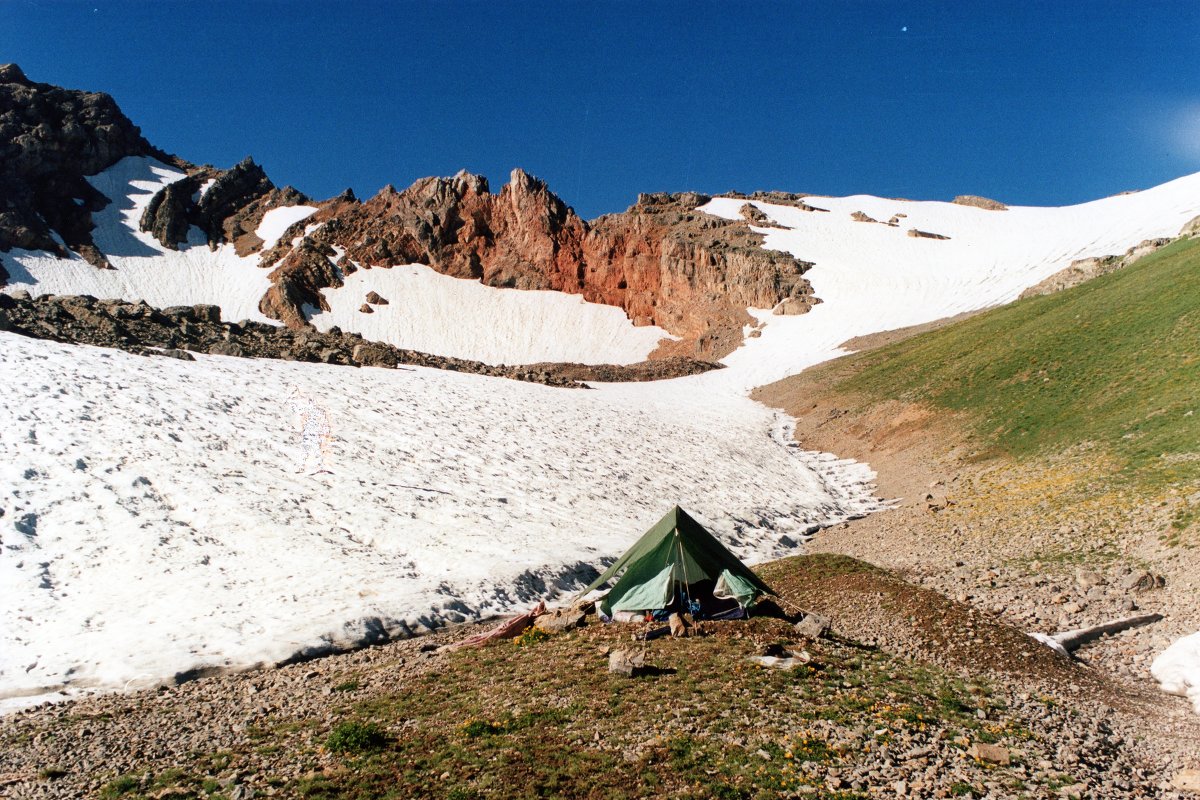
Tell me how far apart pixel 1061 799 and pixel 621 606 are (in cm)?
912

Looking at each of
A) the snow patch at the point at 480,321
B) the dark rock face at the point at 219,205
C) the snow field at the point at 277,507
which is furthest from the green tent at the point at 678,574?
the dark rock face at the point at 219,205

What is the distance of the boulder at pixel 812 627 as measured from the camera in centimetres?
1381

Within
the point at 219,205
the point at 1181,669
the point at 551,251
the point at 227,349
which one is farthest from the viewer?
the point at 219,205

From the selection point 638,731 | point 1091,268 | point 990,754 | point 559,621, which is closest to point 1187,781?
point 990,754

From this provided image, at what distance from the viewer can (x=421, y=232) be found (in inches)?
4616

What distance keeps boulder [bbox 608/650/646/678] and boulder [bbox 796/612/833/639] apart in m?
3.72

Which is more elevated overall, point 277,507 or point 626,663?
point 277,507

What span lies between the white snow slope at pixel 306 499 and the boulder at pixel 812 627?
291 inches

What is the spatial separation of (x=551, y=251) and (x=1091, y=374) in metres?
95.4

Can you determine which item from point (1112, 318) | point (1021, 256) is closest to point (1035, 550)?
point (1112, 318)

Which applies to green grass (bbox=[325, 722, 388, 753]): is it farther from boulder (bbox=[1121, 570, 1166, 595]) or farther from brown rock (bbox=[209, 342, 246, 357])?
brown rock (bbox=[209, 342, 246, 357])

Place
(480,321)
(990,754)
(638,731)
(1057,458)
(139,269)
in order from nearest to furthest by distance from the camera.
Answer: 1. (990,754)
2. (638,731)
3. (1057,458)
4. (139,269)
5. (480,321)

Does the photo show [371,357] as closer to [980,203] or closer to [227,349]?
[227,349]

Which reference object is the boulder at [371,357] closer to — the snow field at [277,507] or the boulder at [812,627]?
the snow field at [277,507]
